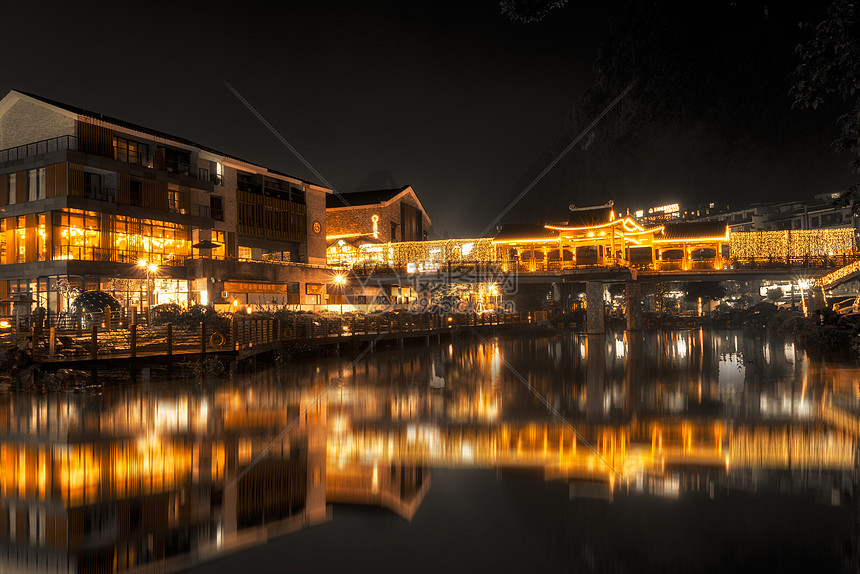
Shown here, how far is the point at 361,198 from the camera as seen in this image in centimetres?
5947

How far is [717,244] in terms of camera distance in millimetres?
49625

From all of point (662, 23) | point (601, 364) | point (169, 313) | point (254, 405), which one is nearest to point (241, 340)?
point (169, 313)

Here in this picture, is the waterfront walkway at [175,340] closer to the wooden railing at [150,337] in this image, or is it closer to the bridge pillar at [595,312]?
the wooden railing at [150,337]

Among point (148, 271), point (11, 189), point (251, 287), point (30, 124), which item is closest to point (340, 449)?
point (148, 271)

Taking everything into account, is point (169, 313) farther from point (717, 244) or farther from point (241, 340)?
point (717, 244)

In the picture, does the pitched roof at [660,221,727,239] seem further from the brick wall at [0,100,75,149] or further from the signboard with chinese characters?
the brick wall at [0,100,75,149]

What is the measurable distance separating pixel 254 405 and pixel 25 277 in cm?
2439

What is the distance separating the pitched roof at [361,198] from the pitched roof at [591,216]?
17715 millimetres

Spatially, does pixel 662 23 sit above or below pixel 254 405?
above

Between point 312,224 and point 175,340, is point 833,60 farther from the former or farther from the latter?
point 312,224

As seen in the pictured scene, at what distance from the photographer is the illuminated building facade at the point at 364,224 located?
5553 cm

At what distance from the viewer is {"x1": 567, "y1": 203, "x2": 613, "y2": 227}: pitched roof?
46428 millimetres

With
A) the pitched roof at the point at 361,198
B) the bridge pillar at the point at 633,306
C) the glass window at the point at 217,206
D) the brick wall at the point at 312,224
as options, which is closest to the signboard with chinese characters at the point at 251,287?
the glass window at the point at 217,206

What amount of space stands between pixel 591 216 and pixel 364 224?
68.2 feet
